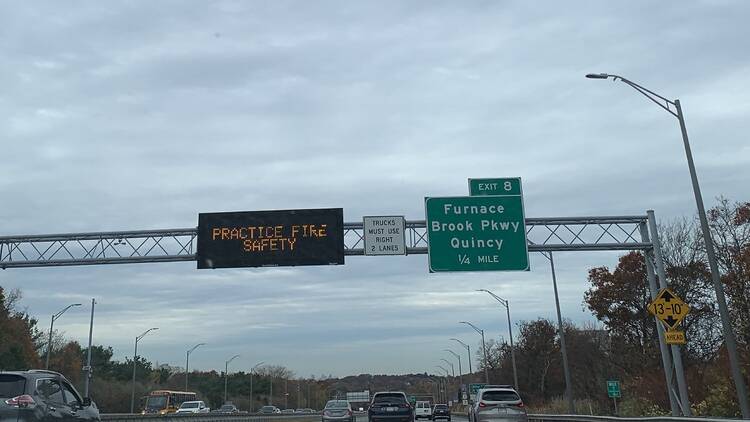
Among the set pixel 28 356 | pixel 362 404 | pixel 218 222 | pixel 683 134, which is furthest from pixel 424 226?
pixel 362 404

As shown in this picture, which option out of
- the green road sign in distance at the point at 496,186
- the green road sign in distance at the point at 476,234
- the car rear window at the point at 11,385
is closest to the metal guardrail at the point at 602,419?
the green road sign in distance at the point at 476,234

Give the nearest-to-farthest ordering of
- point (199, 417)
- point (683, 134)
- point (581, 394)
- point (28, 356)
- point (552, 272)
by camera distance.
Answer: point (683, 134) < point (199, 417) < point (552, 272) < point (581, 394) < point (28, 356)

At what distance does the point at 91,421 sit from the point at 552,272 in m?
30.0

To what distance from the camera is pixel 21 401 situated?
1239cm

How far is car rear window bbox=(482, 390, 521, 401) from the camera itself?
25219 mm

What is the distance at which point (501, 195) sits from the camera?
28.2 m

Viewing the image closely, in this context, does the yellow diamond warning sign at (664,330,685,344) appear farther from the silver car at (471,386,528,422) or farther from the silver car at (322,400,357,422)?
the silver car at (322,400,357,422)

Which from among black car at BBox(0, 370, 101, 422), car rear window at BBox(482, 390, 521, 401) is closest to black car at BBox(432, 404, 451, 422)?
car rear window at BBox(482, 390, 521, 401)

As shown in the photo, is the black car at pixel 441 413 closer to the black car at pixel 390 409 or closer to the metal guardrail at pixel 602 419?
the metal guardrail at pixel 602 419

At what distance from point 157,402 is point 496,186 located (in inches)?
1742

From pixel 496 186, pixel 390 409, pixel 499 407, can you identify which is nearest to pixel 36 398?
pixel 499 407

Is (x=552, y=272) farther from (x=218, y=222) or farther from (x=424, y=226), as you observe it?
(x=218, y=222)

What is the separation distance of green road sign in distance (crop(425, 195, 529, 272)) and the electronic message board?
3.68 metres

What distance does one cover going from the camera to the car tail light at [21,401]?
12258 millimetres
